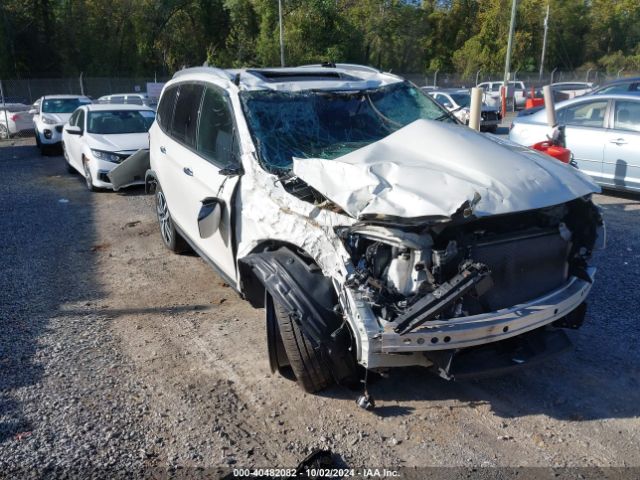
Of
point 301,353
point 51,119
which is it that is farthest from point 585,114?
point 51,119

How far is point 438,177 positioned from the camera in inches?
133

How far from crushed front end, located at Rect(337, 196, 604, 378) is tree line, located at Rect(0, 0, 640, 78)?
129 ft

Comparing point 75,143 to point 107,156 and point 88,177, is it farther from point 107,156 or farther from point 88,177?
point 107,156

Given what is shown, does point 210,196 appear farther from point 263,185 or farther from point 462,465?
point 462,465

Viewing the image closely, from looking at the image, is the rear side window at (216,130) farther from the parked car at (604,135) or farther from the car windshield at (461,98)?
the car windshield at (461,98)

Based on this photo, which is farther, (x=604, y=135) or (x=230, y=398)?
(x=604, y=135)

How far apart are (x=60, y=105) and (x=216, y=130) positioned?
591 inches

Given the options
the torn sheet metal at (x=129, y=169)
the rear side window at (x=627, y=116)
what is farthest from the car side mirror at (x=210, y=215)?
the rear side window at (x=627, y=116)

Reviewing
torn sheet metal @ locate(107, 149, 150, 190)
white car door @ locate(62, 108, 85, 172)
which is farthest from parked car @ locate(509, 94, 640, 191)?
white car door @ locate(62, 108, 85, 172)

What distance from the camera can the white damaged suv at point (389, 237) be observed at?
120 inches

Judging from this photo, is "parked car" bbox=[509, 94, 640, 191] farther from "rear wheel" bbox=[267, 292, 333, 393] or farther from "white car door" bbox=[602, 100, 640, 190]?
"rear wheel" bbox=[267, 292, 333, 393]

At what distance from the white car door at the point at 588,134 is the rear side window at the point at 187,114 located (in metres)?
6.28

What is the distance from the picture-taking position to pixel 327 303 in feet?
10.6

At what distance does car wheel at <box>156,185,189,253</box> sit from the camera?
624cm
